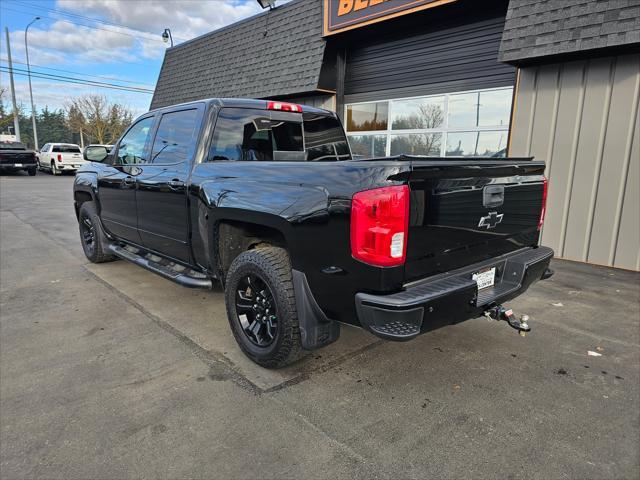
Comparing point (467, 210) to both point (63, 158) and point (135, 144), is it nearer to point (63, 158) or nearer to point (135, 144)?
point (135, 144)

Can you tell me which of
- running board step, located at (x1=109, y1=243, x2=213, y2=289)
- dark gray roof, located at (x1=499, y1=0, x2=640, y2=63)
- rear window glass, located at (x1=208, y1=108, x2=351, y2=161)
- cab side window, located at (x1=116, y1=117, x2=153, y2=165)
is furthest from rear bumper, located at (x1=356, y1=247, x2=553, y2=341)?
dark gray roof, located at (x1=499, y1=0, x2=640, y2=63)

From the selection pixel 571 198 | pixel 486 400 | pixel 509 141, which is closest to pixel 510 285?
pixel 486 400

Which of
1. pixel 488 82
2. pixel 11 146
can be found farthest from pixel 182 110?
pixel 11 146

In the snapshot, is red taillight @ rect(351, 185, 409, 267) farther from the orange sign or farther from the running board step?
the orange sign

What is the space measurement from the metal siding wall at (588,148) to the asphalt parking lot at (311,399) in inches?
67.6

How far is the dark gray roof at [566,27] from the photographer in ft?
16.9

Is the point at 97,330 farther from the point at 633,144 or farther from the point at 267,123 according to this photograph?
the point at 633,144

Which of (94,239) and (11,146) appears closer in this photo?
(94,239)

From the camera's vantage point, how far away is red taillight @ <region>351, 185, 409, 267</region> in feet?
7.36

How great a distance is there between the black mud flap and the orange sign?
6487 millimetres

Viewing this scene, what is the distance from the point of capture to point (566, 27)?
566 cm

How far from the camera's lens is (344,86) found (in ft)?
→ 33.2

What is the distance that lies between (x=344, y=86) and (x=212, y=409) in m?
8.90

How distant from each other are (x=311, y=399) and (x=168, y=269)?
205 cm
